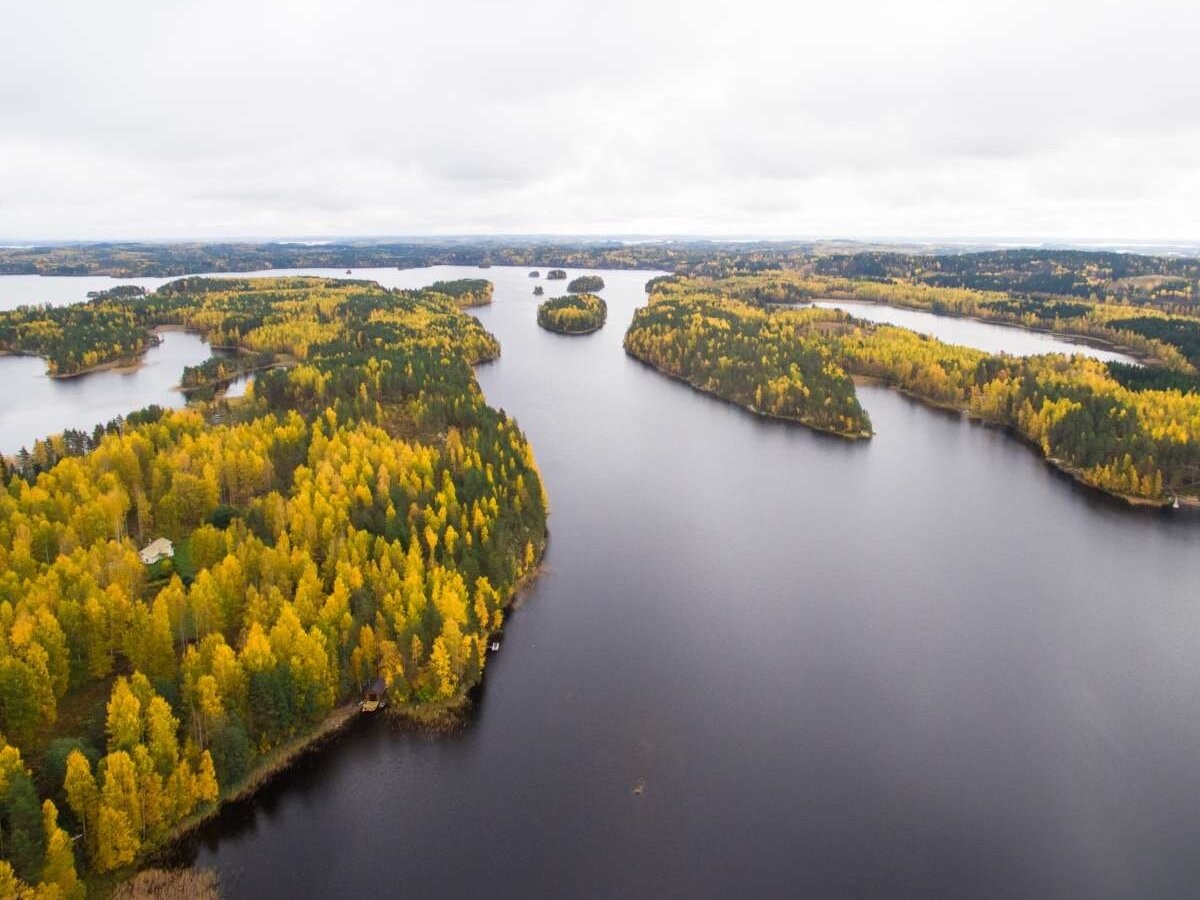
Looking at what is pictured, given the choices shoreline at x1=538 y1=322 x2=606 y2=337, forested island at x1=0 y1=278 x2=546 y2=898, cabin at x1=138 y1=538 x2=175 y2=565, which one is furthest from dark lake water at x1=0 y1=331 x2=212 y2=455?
shoreline at x1=538 y1=322 x2=606 y2=337

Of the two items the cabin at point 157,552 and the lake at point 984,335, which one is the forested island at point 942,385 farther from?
the cabin at point 157,552

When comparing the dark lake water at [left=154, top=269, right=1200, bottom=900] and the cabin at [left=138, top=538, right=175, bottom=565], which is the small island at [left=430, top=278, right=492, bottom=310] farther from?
the cabin at [left=138, top=538, right=175, bottom=565]

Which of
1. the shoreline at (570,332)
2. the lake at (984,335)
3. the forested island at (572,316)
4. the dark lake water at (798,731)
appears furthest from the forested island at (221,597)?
the lake at (984,335)

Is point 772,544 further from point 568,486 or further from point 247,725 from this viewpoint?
point 247,725

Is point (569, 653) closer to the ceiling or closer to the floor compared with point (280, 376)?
closer to the floor

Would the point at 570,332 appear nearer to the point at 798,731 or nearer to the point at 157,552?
the point at 157,552

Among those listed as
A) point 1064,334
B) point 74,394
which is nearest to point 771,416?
point 74,394

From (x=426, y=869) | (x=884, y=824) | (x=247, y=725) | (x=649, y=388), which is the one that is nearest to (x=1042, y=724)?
(x=884, y=824)
